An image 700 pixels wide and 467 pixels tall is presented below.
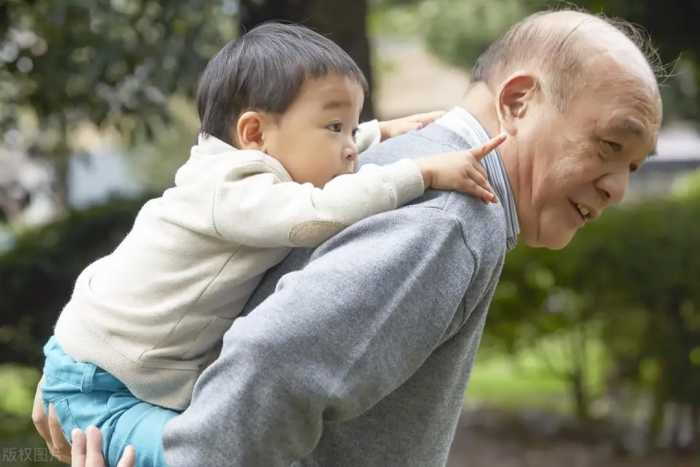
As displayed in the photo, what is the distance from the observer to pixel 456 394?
2.27m

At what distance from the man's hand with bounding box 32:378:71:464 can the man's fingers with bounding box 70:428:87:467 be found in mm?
165

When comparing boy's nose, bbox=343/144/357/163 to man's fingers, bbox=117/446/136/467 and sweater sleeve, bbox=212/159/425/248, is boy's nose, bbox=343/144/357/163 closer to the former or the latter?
sweater sleeve, bbox=212/159/425/248

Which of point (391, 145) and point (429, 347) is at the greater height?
point (391, 145)

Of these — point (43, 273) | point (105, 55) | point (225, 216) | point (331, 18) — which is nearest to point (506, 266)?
point (331, 18)

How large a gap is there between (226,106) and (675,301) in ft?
21.0

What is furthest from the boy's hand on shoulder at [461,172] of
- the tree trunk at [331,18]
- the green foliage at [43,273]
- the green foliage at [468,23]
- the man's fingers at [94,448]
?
the green foliage at [468,23]

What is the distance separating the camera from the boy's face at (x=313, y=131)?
2271mm

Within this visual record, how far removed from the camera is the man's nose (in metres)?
2.28

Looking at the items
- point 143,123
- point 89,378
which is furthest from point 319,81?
point 143,123

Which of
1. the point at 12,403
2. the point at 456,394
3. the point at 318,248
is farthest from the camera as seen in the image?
the point at 12,403

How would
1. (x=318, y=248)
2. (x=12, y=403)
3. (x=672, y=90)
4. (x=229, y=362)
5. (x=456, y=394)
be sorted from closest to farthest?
(x=229, y=362)
(x=318, y=248)
(x=456, y=394)
(x=12, y=403)
(x=672, y=90)

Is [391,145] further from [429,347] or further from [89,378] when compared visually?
[89,378]

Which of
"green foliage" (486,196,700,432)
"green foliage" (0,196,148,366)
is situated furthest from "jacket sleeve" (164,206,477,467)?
"green foliage" (486,196,700,432)

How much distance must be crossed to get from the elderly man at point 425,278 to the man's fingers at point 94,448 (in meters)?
0.31
